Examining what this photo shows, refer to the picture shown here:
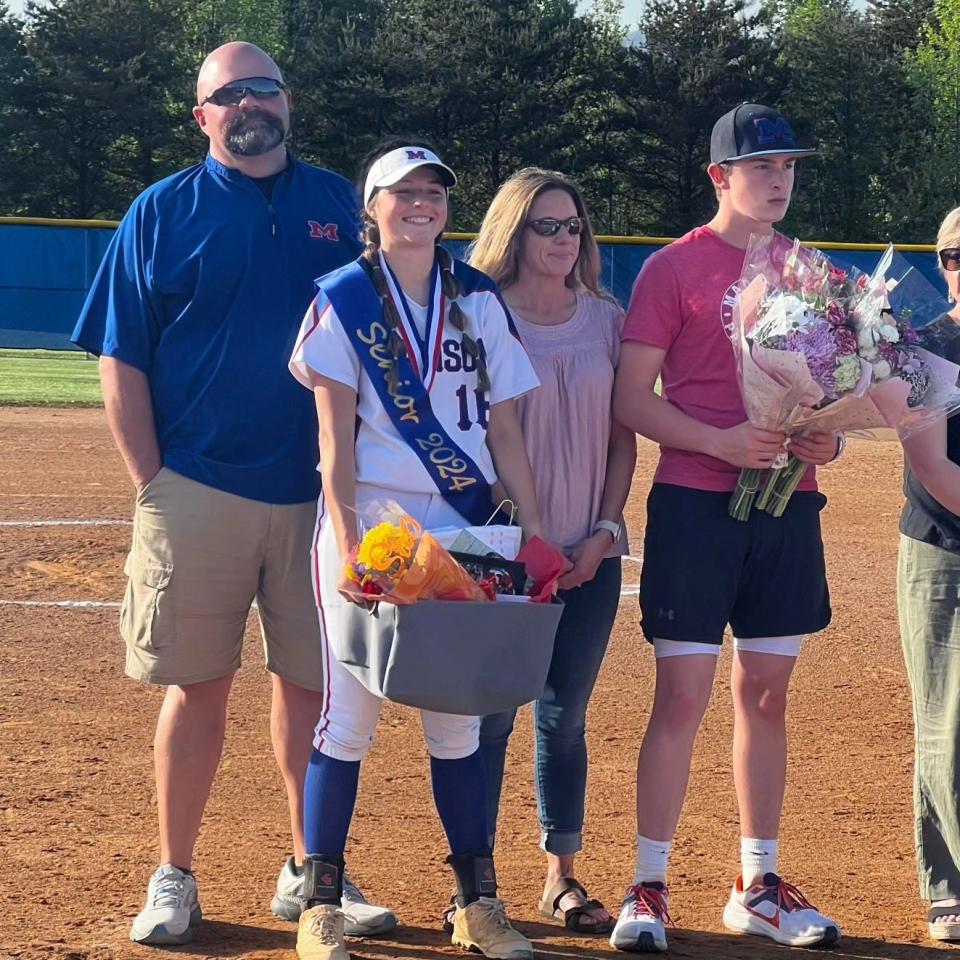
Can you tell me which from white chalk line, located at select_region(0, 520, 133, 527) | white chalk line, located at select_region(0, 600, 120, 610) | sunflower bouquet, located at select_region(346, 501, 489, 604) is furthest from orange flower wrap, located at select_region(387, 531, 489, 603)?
white chalk line, located at select_region(0, 520, 133, 527)

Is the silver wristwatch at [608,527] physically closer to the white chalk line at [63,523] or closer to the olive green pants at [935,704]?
the olive green pants at [935,704]

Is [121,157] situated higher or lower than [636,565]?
higher

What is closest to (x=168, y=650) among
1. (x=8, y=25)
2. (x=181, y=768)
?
(x=181, y=768)

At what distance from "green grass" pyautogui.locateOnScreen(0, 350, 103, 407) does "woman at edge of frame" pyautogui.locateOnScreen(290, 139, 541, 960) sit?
40.5 feet

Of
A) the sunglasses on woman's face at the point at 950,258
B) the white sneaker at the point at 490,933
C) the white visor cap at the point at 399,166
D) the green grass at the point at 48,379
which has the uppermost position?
the white visor cap at the point at 399,166

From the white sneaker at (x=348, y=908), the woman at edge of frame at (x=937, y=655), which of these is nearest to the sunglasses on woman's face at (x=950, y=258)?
the woman at edge of frame at (x=937, y=655)

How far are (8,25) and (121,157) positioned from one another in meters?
6.34

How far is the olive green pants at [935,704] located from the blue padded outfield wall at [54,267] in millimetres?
18459

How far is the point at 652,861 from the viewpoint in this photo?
3672 mm

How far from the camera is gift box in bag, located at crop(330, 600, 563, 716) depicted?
3.14m

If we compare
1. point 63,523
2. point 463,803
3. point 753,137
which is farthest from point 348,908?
point 63,523

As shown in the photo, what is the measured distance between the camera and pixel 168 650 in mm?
3693

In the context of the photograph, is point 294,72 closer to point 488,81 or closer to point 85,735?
point 488,81

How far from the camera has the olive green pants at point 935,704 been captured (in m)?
3.72
